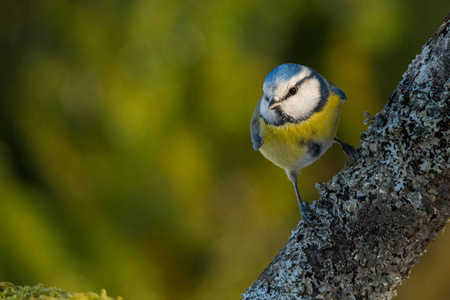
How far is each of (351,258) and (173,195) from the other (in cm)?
112

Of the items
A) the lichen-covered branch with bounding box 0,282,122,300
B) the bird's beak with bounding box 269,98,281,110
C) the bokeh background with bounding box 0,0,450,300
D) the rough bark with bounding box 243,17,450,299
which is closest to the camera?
the lichen-covered branch with bounding box 0,282,122,300

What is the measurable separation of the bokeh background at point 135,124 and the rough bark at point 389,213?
101cm

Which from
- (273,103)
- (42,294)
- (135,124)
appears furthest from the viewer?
(135,124)

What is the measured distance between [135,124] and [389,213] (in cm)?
112

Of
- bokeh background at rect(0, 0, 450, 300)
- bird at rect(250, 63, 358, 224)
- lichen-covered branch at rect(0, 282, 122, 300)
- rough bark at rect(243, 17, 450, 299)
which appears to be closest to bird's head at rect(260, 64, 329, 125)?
bird at rect(250, 63, 358, 224)

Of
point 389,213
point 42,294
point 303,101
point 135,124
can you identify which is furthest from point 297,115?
point 42,294

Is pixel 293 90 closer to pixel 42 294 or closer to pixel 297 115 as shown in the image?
pixel 297 115

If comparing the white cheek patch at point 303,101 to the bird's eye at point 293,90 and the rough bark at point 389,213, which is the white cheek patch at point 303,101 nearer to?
the bird's eye at point 293,90

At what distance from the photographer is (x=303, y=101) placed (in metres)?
1.45

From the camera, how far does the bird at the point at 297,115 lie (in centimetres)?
141

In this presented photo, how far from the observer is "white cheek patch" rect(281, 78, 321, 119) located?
56.2 inches

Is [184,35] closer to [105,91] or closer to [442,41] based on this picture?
[105,91]

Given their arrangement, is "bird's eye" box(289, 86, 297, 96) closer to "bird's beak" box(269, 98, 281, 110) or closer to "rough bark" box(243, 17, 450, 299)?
"bird's beak" box(269, 98, 281, 110)

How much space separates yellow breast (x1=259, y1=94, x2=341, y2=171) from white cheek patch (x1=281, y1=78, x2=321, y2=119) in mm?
25
